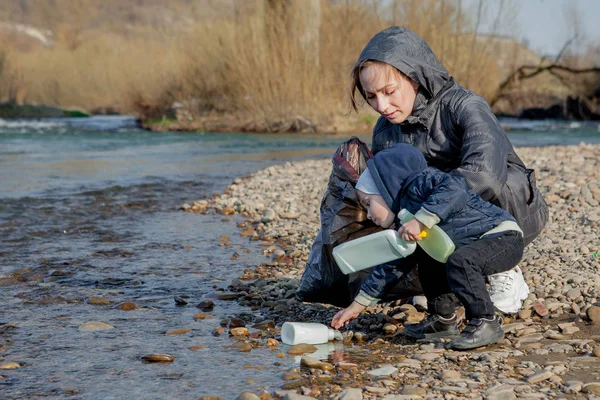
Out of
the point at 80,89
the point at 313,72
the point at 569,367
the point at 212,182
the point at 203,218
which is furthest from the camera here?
the point at 80,89

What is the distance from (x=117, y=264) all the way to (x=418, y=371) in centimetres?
272

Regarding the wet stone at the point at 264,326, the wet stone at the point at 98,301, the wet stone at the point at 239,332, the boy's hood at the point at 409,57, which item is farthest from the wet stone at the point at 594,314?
the wet stone at the point at 98,301

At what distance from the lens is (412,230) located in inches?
118

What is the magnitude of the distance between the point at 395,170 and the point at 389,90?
18.9 inches

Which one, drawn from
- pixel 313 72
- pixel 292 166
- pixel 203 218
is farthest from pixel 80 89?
pixel 203 218

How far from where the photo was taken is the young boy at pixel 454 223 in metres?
3.02

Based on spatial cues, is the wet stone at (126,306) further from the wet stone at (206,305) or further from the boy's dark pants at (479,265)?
the boy's dark pants at (479,265)

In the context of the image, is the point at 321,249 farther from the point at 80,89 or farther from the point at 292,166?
the point at 80,89

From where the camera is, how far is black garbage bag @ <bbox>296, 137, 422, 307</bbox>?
3.44 metres

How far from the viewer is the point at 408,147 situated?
320 centimetres

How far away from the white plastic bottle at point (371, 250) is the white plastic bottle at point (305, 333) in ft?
0.93

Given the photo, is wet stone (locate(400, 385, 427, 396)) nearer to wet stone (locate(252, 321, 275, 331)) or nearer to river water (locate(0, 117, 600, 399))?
river water (locate(0, 117, 600, 399))

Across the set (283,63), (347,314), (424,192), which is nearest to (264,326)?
(347,314)

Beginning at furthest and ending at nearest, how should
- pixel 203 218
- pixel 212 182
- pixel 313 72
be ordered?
pixel 313 72
pixel 212 182
pixel 203 218
